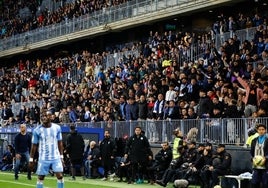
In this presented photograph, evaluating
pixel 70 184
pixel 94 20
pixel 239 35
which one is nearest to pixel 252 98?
pixel 70 184

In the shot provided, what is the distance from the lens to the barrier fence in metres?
21.5

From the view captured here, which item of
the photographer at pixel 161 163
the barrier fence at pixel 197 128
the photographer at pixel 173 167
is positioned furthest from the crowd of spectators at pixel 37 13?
the photographer at pixel 173 167

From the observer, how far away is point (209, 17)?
1478 inches

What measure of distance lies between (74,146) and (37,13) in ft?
119

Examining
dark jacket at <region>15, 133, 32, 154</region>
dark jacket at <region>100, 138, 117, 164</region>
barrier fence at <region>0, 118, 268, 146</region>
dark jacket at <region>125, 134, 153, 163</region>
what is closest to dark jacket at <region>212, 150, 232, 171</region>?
barrier fence at <region>0, 118, 268, 146</region>

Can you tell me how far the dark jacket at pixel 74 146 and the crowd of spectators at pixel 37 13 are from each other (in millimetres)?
19302

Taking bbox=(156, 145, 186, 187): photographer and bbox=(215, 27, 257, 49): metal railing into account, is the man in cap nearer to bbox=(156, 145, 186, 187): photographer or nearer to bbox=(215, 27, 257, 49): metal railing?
bbox=(156, 145, 186, 187): photographer

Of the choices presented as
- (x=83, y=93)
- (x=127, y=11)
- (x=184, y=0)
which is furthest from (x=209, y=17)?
(x=83, y=93)

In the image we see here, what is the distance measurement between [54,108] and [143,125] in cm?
1018

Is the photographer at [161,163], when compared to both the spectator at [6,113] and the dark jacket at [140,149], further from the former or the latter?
the spectator at [6,113]

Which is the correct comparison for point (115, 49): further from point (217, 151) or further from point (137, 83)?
point (217, 151)

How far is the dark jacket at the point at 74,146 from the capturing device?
80.9 feet

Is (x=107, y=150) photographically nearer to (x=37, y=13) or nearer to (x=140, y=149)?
(x=140, y=149)

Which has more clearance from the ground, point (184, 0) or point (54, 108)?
point (184, 0)
